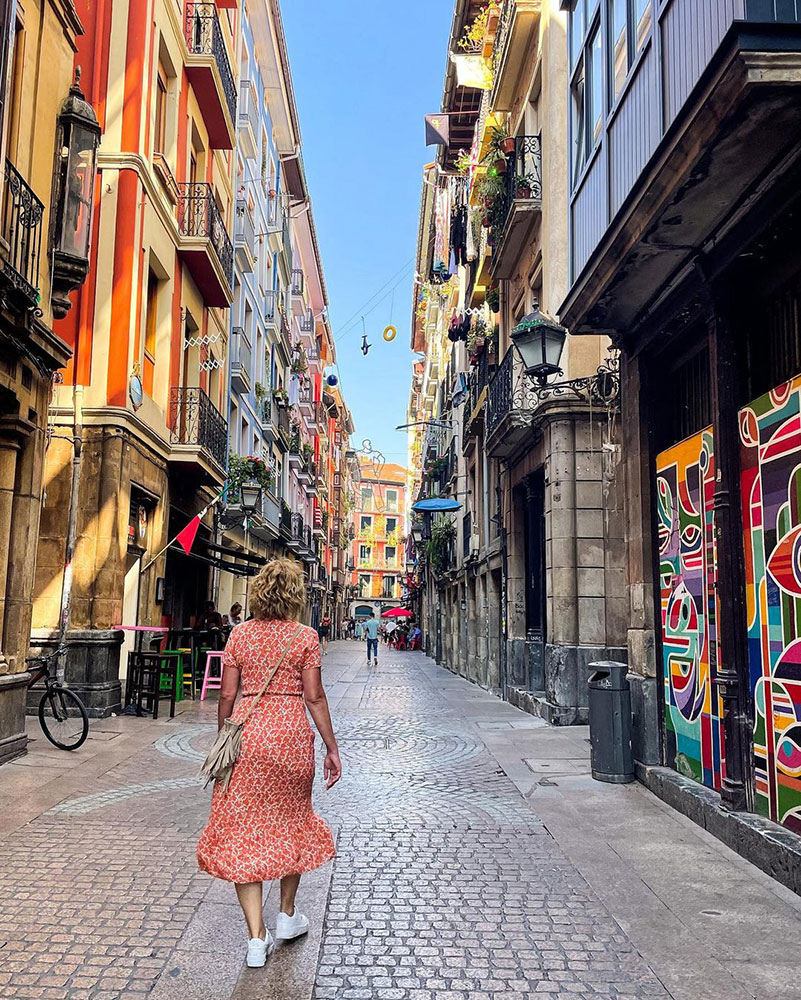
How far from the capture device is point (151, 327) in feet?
54.3

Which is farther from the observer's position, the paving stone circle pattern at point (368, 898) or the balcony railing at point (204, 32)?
the balcony railing at point (204, 32)

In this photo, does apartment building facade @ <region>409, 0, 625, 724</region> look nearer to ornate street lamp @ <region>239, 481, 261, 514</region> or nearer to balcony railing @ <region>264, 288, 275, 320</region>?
ornate street lamp @ <region>239, 481, 261, 514</region>

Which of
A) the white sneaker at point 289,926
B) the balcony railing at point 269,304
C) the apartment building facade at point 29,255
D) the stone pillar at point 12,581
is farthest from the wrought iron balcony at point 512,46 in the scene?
the white sneaker at point 289,926

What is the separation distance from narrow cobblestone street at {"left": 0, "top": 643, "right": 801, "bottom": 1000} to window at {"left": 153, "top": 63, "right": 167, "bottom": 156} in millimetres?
11922

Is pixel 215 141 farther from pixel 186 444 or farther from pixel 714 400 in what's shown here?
pixel 714 400

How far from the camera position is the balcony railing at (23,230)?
9.12 meters

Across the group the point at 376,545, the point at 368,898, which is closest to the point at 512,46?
the point at 368,898

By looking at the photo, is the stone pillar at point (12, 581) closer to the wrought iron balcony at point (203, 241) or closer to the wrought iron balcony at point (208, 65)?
the wrought iron balcony at point (203, 241)

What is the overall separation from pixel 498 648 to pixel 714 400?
13.7m

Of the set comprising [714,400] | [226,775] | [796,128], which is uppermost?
→ [796,128]

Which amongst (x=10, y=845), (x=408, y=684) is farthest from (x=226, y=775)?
(x=408, y=684)

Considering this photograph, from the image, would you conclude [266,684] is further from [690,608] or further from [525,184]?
[525,184]

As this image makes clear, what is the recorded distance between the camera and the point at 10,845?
6078 millimetres

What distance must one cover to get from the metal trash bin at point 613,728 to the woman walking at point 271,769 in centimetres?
467
